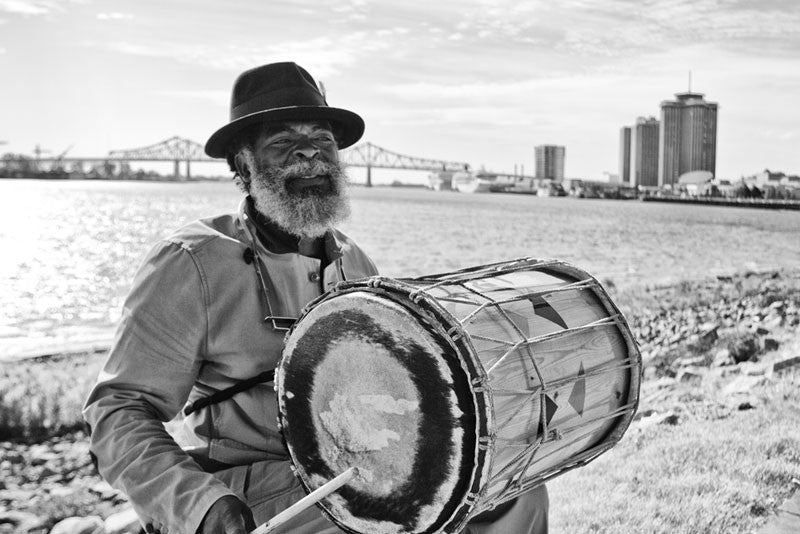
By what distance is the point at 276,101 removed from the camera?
7.95 ft

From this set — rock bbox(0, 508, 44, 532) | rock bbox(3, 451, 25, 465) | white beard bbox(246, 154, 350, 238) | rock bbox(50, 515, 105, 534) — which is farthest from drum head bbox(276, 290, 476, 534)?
rock bbox(3, 451, 25, 465)

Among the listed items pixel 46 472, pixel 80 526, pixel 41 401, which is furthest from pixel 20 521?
pixel 41 401

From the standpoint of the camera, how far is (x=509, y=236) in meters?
41.4

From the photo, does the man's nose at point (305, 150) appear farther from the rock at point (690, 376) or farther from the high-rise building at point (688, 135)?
the high-rise building at point (688, 135)

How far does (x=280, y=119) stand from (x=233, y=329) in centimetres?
71

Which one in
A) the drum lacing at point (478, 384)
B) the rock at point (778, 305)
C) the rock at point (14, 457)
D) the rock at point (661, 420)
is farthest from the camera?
the rock at point (778, 305)

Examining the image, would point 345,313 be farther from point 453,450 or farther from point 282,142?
point 282,142

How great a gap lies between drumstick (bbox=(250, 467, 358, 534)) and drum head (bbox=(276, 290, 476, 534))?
0.04 meters

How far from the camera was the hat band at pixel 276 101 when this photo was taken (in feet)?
7.95

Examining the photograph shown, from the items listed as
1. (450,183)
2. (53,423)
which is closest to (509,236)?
(53,423)

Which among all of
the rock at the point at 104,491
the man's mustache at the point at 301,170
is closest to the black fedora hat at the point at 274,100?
the man's mustache at the point at 301,170

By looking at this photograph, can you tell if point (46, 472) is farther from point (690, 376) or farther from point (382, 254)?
point (382, 254)

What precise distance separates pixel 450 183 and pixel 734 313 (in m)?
142

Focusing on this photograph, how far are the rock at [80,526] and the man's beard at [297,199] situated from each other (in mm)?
2315
